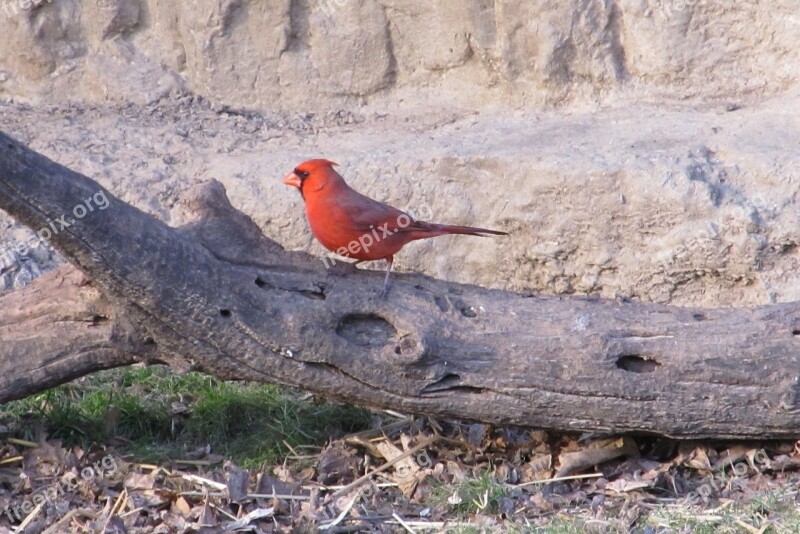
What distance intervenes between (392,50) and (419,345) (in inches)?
125

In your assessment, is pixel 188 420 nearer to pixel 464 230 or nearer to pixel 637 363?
pixel 464 230

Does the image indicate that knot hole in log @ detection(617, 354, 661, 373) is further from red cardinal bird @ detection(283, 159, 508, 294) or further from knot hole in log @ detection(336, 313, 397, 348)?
knot hole in log @ detection(336, 313, 397, 348)

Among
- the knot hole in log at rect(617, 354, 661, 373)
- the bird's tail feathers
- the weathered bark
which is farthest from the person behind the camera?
the bird's tail feathers

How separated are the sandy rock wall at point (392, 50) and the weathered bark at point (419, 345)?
8.07ft

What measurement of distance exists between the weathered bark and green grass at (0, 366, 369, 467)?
58 cm

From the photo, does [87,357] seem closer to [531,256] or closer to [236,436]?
[236,436]

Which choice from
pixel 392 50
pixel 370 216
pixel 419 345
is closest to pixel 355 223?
pixel 370 216

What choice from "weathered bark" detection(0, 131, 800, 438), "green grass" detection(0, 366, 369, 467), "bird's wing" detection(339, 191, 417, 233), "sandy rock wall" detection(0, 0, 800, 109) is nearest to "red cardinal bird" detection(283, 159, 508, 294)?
"bird's wing" detection(339, 191, 417, 233)

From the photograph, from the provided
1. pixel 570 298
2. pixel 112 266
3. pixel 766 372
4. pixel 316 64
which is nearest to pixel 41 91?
pixel 316 64

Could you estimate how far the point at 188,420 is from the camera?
5.27m

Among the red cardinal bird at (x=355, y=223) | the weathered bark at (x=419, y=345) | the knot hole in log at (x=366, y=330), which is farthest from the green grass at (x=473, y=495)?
the red cardinal bird at (x=355, y=223)

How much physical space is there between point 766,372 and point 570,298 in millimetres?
788

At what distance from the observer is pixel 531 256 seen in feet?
21.3

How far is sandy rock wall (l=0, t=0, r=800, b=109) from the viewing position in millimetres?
6492
